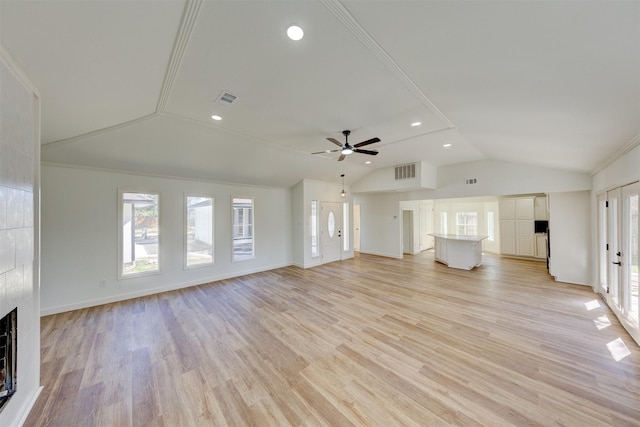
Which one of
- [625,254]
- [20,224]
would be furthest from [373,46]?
[625,254]

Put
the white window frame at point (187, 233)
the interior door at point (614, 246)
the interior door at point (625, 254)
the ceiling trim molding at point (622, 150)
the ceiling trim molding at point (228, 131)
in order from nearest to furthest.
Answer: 1. the ceiling trim molding at point (622, 150)
2. the interior door at point (625, 254)
3. the ceiling trim molding at point (228, 131)
4. the interior door at point (614, 246)
5. the white window frame at point (187, 233)

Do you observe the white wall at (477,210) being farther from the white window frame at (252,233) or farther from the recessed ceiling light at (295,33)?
the recessed ceiling light at (295,33)

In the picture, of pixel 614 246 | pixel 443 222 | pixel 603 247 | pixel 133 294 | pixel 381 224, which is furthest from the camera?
pixel 443 222

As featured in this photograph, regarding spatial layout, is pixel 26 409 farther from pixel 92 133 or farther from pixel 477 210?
pixel 477 210

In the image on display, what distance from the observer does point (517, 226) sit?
316 inches

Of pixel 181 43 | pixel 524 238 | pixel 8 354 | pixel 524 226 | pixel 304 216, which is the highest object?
pixel 181 43

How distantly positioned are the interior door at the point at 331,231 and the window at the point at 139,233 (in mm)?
4402

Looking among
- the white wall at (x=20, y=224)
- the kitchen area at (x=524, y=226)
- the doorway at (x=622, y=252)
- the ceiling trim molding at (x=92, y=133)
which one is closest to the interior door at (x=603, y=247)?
the doorway at (x=622, y=252)

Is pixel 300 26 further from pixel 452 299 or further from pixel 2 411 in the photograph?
pixel 452 299

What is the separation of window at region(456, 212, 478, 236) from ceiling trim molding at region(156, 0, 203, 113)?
10751 millimetres

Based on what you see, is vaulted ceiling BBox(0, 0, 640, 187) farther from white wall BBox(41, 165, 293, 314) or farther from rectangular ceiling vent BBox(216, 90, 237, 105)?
white wall BBox(41, 165, 293, 314)

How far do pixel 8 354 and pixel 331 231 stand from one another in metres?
6.64

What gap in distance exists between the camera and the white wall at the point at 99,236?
12.2 feet

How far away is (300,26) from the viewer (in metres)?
1.62
